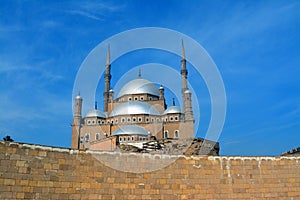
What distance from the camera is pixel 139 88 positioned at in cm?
5128

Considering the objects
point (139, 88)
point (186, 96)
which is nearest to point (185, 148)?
point (186, 96)

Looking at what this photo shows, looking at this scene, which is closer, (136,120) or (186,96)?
(136,120)

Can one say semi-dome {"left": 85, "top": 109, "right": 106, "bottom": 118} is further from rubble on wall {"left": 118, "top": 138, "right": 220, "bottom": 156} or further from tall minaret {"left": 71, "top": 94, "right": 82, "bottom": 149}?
rubble on wall {"left": 118, "top": 138, "right": 220, "bottom": 156}

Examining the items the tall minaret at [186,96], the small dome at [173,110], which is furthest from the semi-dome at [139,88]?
the tall minaret at [186,96]

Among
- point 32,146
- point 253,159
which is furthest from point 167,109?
point 32,146

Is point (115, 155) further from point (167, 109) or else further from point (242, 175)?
point (167, 109)

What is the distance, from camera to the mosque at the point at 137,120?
41.7 metres

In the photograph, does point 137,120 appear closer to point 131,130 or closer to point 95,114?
point 131,130

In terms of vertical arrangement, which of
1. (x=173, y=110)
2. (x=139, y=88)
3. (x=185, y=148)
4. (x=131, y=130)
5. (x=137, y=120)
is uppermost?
(x=139, y=88)

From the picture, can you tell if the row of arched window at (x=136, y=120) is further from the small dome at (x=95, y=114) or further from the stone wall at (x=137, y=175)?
the stone wall at (x=137, y=175)

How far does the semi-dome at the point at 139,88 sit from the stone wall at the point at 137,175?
39.7 metres

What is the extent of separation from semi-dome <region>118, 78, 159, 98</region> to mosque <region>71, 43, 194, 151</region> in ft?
1.70

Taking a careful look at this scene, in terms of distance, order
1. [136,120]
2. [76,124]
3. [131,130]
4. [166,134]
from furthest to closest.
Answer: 1. [76,124]
2. [136,120]
3. [166,134]
4. [131,130]

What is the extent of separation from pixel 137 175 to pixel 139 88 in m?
41.3
